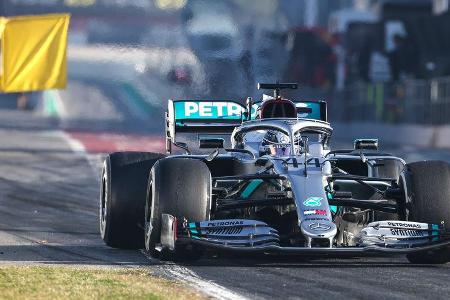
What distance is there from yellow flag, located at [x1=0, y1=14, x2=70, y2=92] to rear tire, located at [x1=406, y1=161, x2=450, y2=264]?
16830 mm

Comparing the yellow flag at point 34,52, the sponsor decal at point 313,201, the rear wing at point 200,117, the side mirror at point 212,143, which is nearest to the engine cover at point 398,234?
the sponsor decal at point 313,201

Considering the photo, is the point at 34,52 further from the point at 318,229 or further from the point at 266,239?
the point at 318,229

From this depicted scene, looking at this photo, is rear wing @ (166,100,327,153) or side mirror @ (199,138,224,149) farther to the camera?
rear wing @ (166,100,327,153)

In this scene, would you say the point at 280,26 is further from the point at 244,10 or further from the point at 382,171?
the point at 382,171

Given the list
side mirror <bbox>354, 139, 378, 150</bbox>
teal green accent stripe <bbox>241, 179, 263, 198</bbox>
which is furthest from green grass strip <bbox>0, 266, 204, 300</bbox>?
side mirror <bbox>354, 139, 378, 150</bbox>

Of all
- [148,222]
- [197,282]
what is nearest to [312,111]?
[148,222]

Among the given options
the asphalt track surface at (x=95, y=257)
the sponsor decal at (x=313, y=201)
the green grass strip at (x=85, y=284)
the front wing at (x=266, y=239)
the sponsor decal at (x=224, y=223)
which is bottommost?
the asphalt track surface at (x=95, y=257)

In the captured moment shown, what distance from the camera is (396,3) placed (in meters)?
50.9

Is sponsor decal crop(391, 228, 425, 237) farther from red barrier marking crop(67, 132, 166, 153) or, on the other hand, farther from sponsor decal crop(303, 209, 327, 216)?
Result: red barrier marking crop(67, 132, 166, 153)

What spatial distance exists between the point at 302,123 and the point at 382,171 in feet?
3.93

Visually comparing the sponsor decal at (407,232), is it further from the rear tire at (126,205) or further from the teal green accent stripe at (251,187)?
the rear tire at (126,205)

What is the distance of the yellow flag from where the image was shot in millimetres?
27828

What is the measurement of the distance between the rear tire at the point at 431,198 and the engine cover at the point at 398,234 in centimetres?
18

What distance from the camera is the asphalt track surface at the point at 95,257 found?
33.1ft
